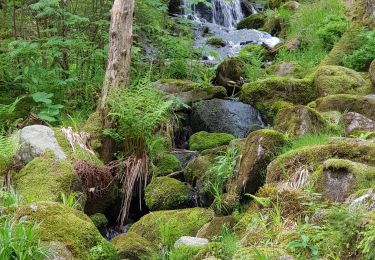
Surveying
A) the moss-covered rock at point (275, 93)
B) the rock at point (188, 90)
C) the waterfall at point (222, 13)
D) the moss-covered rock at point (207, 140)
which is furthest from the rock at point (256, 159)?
the waterfall at point (222, 13)

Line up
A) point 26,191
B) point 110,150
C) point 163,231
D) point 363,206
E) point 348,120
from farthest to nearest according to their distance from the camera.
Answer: point 110,150
point 348,120
point 26,191
point 163,231
point 363,206

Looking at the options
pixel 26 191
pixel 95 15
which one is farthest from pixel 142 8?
pixel 26 191

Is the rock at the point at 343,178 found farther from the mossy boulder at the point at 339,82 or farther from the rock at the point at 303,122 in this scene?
the mossy boulder at the point at 339,82

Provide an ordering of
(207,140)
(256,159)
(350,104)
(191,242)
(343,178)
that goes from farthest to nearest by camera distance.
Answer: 1. (207,140)
2. (350,104)
3. (256,159)
4. (191,242)
5. (343,178)

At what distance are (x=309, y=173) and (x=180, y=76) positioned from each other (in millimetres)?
6835

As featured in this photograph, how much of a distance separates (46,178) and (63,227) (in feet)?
6.91

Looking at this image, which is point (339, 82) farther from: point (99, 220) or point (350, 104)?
point (99, 220)

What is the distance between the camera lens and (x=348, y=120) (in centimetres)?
679

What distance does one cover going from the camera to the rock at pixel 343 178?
4.34m

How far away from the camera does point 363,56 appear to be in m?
9.86

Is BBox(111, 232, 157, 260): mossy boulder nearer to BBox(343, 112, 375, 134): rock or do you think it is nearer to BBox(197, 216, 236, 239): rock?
BBox(197, 216, 236, 239): rock

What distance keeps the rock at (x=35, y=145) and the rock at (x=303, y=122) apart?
306 centimetres

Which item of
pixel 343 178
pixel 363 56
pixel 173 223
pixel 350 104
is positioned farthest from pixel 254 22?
pixel 343 178

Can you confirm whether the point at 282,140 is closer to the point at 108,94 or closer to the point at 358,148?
the point at 358,148
